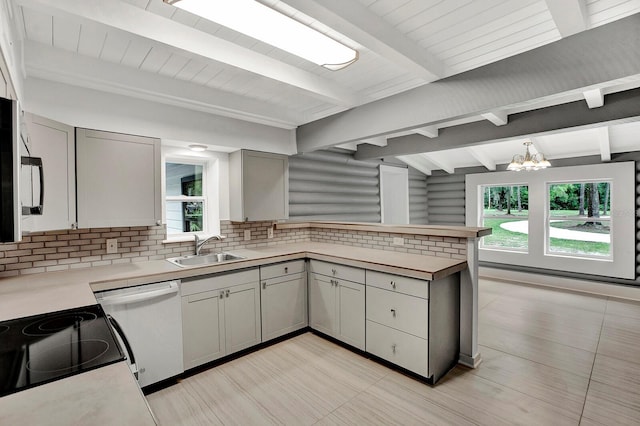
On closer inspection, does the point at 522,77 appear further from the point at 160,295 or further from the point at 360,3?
the point at 160,295

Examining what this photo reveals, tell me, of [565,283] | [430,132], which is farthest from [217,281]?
[565,283]

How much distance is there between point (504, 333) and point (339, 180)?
10.4 ft

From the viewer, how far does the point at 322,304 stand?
11.1ft

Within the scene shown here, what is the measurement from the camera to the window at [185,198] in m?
3.55

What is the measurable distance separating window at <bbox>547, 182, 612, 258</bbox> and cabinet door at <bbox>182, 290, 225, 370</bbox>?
597 cm

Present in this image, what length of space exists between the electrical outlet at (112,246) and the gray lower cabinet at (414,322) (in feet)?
7.88

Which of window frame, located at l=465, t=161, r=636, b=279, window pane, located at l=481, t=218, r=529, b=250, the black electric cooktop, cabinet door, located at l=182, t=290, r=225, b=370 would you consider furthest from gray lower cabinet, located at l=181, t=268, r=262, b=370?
window pane, located at l=481, t=218, r=529, b=250

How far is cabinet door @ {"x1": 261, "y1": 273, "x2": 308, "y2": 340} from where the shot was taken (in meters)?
3.21

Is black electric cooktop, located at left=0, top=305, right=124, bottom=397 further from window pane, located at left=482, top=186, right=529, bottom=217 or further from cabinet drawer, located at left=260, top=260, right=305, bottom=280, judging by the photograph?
window pane, located at left=482, top=186, right=529, bottom=217

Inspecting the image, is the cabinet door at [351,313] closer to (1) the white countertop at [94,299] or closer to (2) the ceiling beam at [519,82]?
(1) the white countertop at [94,299]

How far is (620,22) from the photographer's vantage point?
73.4 inches

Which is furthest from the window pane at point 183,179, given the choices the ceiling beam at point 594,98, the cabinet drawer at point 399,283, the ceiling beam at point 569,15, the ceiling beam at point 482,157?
the ceiling beam at point 482,157

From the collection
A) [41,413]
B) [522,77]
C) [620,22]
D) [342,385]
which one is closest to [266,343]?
[342,385]

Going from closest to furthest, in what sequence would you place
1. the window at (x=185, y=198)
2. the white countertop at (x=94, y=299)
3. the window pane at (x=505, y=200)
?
the white countertop at (x=94, y=299) → the window at (x=185, y=198) → the window pane at (x=505, y=200)
